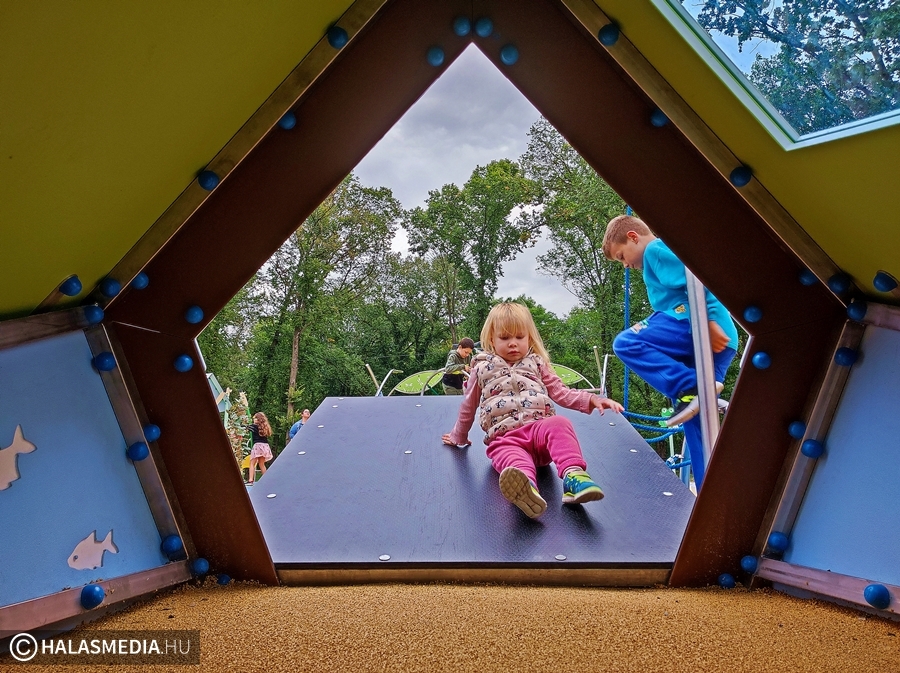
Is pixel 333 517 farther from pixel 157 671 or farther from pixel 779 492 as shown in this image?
pixel 779 492

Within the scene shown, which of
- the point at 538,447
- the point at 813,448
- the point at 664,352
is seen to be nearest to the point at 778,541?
the point at 813,448

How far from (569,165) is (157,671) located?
38.9 ft

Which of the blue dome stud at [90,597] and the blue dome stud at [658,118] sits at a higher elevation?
the blue dome stud at [658,118]

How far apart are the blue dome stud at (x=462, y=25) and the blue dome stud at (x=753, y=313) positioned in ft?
2.61

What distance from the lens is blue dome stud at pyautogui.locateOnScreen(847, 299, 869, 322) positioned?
112 centimetres

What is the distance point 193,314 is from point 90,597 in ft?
1.83

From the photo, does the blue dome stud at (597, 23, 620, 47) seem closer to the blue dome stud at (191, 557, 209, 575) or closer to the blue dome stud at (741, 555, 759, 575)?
the blue dome stud at (741, 555, 759, 575)

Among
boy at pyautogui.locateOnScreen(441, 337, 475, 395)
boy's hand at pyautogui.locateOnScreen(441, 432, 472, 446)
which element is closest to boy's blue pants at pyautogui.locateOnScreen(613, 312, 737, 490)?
boy's hand at pyautogui.locateOnScreen(441, 432, 472, 446)

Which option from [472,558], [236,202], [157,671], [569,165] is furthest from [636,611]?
[569,165]

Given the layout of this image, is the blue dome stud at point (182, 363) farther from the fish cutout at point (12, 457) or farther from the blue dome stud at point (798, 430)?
the blue dome stud at point (798, 430)

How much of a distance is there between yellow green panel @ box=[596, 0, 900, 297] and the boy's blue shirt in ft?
3.16

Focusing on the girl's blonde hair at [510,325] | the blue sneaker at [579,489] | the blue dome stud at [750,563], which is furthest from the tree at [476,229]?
the blue dome stud at [750,563]

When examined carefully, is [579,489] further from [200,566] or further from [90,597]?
[90,597]

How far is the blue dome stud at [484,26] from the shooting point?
1.08 meters
